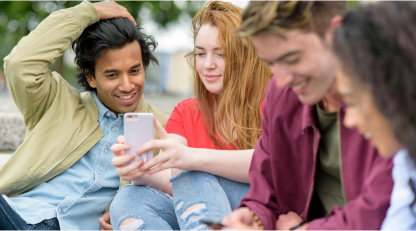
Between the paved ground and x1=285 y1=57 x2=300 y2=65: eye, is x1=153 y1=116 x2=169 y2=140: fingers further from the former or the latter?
the paved ground

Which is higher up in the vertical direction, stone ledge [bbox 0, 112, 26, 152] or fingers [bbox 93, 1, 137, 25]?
fingers [bbox 93, 1, 137, 25]

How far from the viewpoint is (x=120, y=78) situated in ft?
10.2

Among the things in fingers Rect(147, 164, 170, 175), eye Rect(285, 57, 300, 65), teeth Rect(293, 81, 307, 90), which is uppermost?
eye Rect(285, 57, 300, 65)

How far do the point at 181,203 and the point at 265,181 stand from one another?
479mm

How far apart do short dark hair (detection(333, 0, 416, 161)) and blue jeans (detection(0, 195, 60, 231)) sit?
A: 7.24 ft

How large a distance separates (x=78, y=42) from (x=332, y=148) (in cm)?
234

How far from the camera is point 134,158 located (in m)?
2.28

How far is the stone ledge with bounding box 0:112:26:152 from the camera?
13.6 feet

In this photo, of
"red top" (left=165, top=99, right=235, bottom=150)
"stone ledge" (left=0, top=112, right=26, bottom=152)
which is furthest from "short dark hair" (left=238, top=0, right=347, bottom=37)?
"stone ledge" (left=0, top=112, right=26, bottom=152)

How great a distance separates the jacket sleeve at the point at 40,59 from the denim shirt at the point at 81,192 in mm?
446

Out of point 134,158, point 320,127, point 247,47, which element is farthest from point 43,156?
point 320,127


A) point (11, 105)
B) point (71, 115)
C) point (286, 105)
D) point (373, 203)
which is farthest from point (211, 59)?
point (11, 105)

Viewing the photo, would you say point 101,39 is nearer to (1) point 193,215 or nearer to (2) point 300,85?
(1) point 193,215

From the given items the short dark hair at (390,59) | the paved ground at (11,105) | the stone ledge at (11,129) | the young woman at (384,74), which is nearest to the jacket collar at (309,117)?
the young woman at (384,74)
